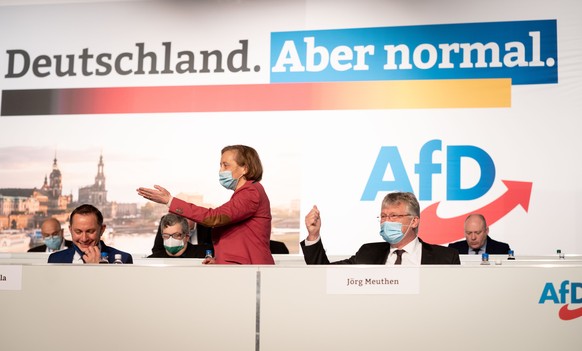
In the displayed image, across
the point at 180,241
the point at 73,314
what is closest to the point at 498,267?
the point at 73,314

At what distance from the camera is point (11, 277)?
2301 mm

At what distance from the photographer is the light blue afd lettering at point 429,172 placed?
242 inches

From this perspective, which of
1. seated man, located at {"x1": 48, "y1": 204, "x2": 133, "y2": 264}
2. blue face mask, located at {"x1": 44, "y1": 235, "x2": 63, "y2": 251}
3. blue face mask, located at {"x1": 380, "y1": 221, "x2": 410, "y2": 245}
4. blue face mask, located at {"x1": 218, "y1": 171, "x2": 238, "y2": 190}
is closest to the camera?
blue face mask, located at {"x1": 380, "y1": 221, "x2": 410, "y2": 245}

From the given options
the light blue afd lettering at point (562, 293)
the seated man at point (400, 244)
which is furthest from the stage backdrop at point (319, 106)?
the light blue afd lettering at point (562, 293)

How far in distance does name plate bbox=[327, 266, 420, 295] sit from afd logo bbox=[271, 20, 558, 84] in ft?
14.2

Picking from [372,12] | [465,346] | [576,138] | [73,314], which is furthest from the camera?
[372,12]

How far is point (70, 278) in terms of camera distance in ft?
7.45

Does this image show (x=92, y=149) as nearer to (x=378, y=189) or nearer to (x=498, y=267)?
(x=378, y=189)

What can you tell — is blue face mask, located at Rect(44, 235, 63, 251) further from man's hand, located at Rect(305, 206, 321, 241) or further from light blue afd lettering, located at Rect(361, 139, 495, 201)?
man's hand, located at Rect(305, 206, 321, 241)

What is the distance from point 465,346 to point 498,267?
0.24m

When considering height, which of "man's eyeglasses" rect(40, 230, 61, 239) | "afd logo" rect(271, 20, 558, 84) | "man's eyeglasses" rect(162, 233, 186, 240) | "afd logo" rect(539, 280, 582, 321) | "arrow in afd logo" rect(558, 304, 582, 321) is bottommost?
"arrow in afd logo" rect(558, 304, 582, 321)

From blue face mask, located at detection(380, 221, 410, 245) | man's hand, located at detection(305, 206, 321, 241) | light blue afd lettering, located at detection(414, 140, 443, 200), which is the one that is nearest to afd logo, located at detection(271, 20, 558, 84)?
light blue afd lettering, located at detection(414, 140, 443, 200)

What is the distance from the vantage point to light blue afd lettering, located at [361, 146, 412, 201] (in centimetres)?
625

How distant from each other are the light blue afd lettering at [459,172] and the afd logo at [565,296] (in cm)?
411
